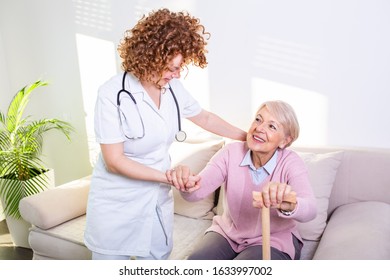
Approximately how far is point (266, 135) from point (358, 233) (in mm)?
519

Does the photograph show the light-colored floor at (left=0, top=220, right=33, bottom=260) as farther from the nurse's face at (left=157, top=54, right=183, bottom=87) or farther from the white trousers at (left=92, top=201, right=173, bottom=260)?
the nurse's face at (left=157, top=54, right=183, bottom=87)

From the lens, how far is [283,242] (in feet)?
5.26

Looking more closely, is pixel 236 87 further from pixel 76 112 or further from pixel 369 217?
pixel 76 112

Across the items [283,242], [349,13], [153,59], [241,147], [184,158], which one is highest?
[349,13]

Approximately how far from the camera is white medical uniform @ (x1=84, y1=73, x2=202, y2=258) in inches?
54.9

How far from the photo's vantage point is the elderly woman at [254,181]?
157 centimetres

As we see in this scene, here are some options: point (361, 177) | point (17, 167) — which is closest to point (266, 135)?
point (361, 177)

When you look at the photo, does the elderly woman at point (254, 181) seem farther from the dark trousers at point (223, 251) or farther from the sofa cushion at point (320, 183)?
the sofa cushion at point (320, 183)

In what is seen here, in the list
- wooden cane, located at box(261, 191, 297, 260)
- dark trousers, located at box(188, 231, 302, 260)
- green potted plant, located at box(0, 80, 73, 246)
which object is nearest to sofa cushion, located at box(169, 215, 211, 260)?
dark trousers, located at box(188, 231, 302, 260)

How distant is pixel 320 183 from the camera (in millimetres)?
1875
